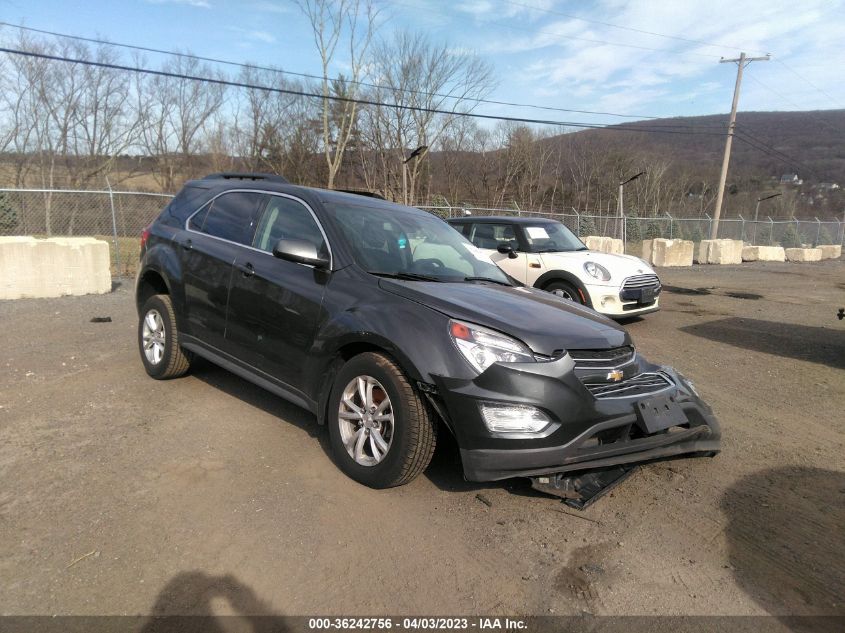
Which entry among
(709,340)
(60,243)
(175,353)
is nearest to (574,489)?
(175,353)

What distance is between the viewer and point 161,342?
16.6 ft

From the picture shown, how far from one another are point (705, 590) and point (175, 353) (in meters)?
4.24

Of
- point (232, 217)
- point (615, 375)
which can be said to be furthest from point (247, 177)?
point (615, 375)

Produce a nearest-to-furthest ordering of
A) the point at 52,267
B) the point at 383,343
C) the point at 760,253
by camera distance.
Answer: the point at 383,343, the point at 52,267, the point at 760,253

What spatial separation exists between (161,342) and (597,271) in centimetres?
581

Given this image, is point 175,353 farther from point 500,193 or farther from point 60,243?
point 500,193

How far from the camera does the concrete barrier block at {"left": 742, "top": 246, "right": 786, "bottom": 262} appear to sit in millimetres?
25672

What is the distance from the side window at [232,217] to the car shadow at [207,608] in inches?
99.4

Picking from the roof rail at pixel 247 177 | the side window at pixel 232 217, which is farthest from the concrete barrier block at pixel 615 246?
the side window at pixel 232 217

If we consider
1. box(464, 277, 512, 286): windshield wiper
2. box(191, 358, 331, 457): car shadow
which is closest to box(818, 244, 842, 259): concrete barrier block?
box(464, 277, 512, 286): windshield wiper

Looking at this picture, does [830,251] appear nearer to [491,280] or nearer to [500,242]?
[500,242]

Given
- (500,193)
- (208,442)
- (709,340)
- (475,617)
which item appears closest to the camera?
(475,617)

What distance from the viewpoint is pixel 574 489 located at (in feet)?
10.6

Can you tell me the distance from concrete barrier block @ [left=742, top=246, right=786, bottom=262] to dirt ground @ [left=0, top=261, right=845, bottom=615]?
78.3ft
